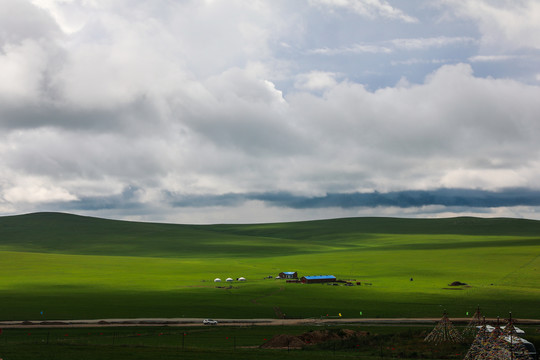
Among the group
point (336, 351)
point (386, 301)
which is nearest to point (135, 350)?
point (336, 351)

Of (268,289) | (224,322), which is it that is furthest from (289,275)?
(224,322)

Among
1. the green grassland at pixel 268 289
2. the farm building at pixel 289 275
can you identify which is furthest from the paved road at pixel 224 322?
the farm building at pixel 289 275

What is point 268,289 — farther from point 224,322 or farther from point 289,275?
point 224,322

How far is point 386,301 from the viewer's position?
8506cm

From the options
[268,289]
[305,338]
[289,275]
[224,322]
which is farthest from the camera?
[289,275]

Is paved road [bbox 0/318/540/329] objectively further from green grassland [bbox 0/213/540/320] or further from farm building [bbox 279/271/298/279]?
farm building [bbox 279/271/298/279]

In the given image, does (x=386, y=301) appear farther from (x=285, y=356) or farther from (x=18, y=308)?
(x=18, y=308)

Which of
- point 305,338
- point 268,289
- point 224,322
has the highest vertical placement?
point 305,338

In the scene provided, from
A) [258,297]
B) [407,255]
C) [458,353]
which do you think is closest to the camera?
[458,353]

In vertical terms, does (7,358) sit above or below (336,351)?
above

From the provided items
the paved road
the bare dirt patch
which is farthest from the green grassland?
the bare dirt patch

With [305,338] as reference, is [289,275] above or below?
below

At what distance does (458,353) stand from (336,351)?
1181 cm

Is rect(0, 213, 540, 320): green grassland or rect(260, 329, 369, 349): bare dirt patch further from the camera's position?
rect(0, 213, 540, 320): green grassland
